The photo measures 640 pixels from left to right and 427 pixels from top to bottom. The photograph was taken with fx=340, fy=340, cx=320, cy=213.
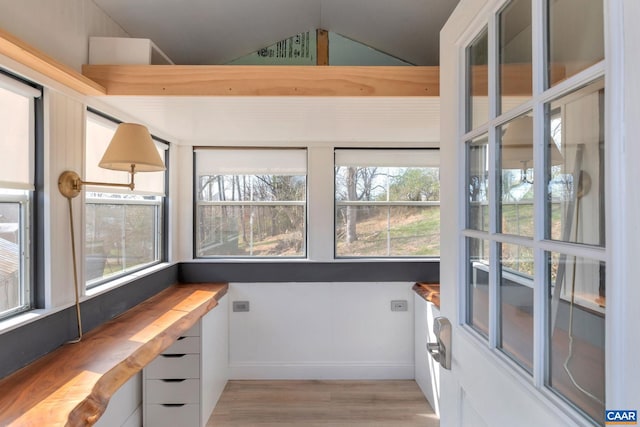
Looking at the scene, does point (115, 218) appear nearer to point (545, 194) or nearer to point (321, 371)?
point (321, 371)

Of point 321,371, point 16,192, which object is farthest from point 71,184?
point 321,371

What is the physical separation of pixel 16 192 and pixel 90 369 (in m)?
0.85

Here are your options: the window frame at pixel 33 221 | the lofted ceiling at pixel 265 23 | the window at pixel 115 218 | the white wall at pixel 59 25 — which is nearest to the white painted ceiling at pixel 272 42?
the lofted ceiling at pixel 265 23

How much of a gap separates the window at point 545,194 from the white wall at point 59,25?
5.60 feet

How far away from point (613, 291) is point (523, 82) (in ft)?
1.45

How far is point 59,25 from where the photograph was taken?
5.14 ft

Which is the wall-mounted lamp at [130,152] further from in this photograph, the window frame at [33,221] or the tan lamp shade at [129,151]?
the window frame at [33,221]

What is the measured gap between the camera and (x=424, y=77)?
5.79 feet

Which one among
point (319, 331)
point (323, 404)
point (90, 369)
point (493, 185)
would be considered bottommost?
point (323, 404)

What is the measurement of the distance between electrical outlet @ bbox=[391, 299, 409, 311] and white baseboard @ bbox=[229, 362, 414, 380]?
0.50 metres

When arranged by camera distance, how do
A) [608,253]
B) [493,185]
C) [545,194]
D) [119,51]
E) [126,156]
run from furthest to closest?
[119,51] → [126,156] → [493,185] → [545,194] → [608,253]

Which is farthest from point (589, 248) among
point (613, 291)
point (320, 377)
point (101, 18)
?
point (320, 377)

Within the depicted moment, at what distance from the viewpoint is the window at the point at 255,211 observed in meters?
3.16

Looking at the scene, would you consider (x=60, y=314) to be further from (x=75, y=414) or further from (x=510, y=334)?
(x=510, y=334)
